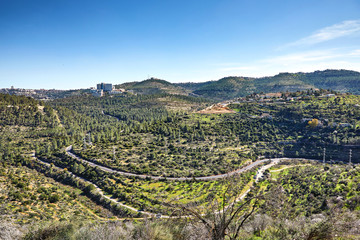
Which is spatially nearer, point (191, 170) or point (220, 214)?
point (220, 214)

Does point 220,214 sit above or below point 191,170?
above

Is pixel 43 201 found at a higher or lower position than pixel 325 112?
lower

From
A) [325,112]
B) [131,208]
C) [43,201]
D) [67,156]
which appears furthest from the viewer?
[325,112]

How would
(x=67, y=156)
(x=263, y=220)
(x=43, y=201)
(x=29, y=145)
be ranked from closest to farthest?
(x=263, y=220), (x=43, y=201), (x=67, y=156), (x=29, y=145)

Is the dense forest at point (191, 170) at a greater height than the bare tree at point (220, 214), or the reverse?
the bare tree at point (220, 214)

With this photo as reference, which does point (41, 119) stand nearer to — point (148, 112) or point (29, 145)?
point (29, 145)

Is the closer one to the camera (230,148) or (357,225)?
(357,225)

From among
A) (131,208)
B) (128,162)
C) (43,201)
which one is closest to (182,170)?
(128,162)

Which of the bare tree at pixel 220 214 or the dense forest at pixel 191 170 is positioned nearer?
the bare tree at pixel 220 214

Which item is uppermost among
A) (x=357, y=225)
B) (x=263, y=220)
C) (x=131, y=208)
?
(x=357, y=225)

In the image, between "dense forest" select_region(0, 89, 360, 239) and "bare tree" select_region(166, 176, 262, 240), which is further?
"dense forest" select_region(0, 89, 360, 239)

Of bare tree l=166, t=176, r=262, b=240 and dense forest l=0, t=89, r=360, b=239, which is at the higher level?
bare tree l=166, t=176, r=262, b=240
